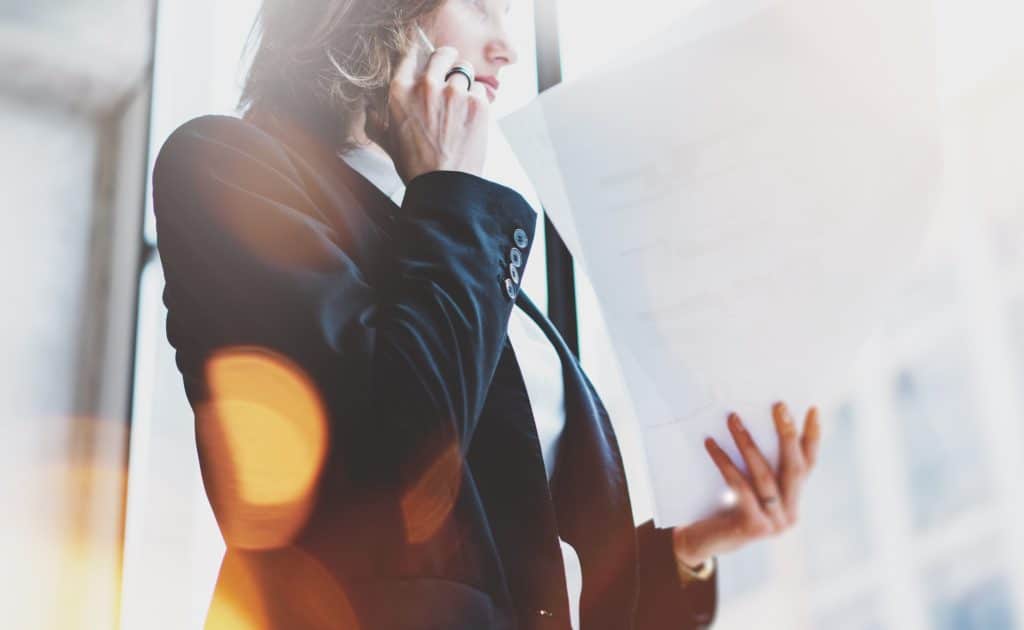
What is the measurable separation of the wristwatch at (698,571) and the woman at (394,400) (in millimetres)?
24

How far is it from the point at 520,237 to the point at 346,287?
0.40 ft

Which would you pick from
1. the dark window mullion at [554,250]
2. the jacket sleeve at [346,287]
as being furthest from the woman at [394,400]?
the dark window mullion at [554,250]

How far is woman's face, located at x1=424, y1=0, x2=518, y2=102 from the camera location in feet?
2.13

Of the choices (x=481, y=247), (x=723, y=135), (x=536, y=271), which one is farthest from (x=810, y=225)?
(x=536, y=271)

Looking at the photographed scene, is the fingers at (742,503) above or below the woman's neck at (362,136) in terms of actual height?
below

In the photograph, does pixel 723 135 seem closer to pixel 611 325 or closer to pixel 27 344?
pixel 611 325

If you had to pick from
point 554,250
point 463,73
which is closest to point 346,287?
point 463,73

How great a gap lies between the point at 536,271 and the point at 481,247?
0.47m

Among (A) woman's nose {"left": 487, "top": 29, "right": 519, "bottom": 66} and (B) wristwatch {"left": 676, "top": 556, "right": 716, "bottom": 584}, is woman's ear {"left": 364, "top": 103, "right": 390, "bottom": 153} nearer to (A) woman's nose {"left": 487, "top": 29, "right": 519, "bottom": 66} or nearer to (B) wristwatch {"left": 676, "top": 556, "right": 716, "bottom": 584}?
(A) woman's nose {"left": 487, "top": 29, "right": 519, "bottom": 66}

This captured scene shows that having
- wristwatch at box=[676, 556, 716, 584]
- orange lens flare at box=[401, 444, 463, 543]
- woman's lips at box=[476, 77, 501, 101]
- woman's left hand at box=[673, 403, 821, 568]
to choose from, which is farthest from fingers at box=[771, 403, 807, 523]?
woman's lips at box=[476, 77, 501, 101]

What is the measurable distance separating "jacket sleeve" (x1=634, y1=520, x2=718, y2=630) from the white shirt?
6cm

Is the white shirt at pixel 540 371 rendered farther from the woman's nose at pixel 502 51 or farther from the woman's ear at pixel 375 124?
the woman's nose at pixel 502 51

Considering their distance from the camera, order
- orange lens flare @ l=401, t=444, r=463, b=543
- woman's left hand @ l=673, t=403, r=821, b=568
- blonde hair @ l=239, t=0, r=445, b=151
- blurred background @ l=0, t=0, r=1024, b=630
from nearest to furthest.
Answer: orange lens flare @ l=401, t=444, r=463, b=543 → woman's left hand @ l=673, t=403, r=821, b=568 → blonde hair @ l=239, t=0, r=445, b=151 → blurred background @ l=0, t=0, r=1024, b=630

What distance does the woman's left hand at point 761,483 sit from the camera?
1.71ft
